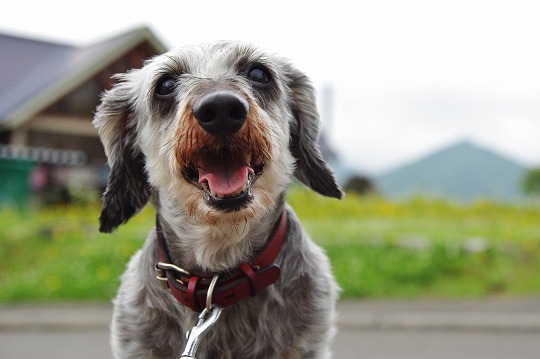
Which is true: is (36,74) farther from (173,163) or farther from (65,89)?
(173,163)

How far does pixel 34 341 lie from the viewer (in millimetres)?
7152

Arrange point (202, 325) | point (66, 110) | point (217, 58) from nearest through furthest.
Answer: point (202, 325), point (217, 58), point (66, 110)

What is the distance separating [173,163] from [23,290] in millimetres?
6943

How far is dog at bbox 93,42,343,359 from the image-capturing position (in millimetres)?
2469

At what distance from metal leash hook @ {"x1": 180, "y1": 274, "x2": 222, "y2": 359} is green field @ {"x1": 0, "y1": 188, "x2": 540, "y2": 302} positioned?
5.75 meters

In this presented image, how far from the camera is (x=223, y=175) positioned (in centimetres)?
249

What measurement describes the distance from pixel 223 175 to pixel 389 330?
5412 mm

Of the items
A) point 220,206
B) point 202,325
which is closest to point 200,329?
point 202,325

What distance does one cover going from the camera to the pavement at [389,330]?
6590 millimetres

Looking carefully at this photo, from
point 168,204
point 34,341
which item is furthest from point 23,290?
point 168,204

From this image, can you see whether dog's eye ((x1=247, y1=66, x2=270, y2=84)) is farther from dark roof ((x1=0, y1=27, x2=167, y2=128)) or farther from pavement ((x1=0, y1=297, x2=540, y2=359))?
dark roof ((x1=0, y1=27, x2=167, y2=128))

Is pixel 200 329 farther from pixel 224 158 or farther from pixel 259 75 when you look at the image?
pixel 259 75

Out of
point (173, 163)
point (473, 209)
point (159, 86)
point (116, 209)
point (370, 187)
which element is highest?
point (159, 86)

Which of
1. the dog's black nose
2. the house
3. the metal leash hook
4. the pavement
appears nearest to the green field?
the pavement
